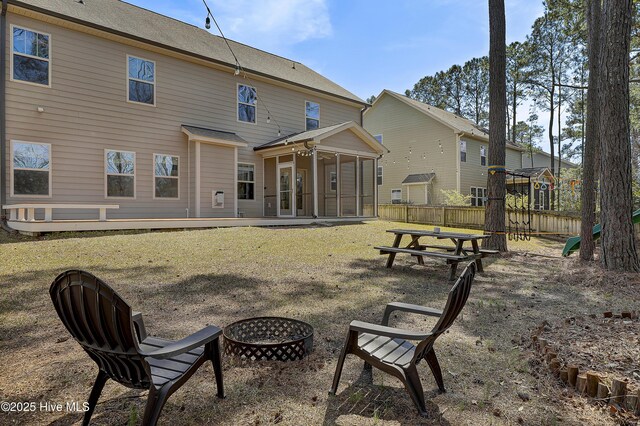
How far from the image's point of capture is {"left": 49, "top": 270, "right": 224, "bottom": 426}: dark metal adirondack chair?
195 cm

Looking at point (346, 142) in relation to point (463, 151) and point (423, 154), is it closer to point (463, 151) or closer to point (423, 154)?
point (423, 154)

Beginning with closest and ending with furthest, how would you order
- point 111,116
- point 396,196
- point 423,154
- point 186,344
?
point 186,344
point 111,116
point 423,154
point 396,196

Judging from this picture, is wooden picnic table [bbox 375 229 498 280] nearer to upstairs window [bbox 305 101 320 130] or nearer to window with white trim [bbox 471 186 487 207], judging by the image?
upstairs window [bbox 305 101 320 130]

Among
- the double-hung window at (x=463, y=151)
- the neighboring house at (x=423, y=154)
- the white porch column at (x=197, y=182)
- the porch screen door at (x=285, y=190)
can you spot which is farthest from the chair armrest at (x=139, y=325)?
the double-hung window at (x=463, y=151)

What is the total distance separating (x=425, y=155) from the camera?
24.9m

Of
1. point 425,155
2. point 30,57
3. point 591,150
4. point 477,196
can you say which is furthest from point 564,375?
point 477,196

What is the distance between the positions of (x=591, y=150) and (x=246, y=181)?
11.2 meters

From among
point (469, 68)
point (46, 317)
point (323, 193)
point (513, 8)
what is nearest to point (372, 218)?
point (323, 193)

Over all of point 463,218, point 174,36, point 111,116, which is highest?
point 174,36

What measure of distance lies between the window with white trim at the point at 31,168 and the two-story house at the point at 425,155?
19.6m

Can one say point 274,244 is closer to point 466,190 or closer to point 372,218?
point 372,218

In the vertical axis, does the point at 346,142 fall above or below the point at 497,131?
above

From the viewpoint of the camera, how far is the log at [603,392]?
100 inches

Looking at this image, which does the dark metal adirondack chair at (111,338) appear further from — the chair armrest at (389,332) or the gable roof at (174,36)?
the gable roof at (174,36)
